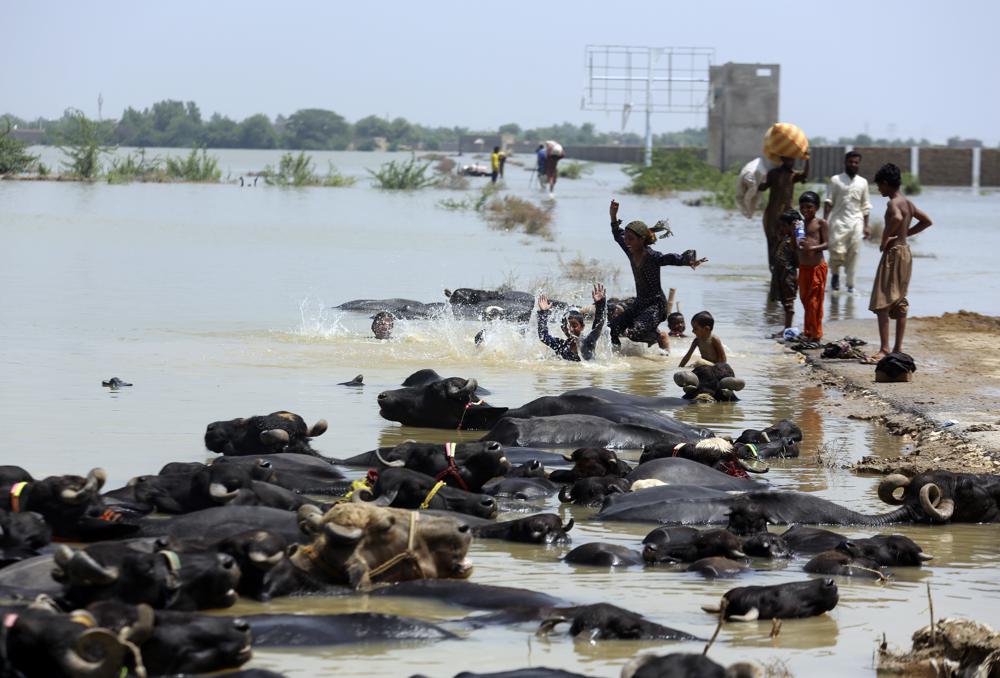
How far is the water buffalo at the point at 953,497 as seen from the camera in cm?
779

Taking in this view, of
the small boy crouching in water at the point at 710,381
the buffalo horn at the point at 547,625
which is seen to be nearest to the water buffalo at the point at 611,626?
→ the buffalo horn at the point at 547,625

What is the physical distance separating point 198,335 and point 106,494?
7.92 meters

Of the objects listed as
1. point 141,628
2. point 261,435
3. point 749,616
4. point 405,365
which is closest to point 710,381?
point 405,365

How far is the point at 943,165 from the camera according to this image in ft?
188

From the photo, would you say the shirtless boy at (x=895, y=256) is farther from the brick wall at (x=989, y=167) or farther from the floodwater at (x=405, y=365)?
the brick wall at (x=989, y=167)

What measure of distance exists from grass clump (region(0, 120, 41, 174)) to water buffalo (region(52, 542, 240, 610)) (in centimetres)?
5013

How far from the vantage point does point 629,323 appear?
1397 cm

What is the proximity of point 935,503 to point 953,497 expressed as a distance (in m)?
0.13

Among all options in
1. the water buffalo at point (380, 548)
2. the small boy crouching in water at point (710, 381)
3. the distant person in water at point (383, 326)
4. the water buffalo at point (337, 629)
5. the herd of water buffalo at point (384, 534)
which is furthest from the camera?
the distant person in water at point (383, 326)

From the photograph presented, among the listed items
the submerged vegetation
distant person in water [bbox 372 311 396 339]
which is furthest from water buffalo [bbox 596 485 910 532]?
the submerged vegetation

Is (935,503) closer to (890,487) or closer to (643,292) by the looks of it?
(890,487)

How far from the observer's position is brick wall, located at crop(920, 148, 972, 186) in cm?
5716

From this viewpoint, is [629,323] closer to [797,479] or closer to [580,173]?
[797,479]

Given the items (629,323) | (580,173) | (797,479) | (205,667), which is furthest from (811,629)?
(580,173)
